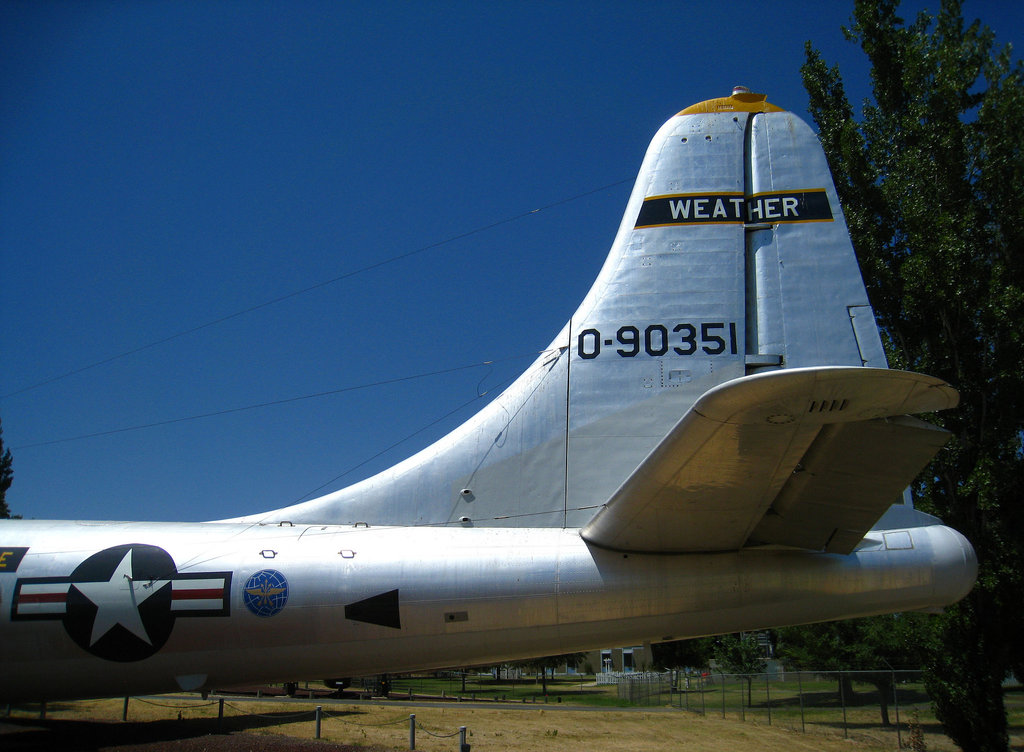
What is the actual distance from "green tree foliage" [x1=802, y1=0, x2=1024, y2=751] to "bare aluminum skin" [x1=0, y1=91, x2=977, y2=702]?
7399mm

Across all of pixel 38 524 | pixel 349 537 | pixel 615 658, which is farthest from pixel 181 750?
pixel 615 658

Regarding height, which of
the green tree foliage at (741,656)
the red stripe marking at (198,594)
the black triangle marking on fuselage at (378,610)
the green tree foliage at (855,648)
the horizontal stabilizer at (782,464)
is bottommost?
the green tree foliage at (741,656)

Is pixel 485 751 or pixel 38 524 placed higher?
pixel 38 524

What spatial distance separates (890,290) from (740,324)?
898cm

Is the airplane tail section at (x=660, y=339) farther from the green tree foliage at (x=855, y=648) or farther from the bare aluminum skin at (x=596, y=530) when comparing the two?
the green tree foliage at (x=855, y=648)

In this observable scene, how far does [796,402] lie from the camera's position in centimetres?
453

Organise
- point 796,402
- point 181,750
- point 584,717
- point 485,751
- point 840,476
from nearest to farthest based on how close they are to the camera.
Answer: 1. point 796,402
2. point 840,476
3. point 181,750
4. point 485,751
5. point 584,717

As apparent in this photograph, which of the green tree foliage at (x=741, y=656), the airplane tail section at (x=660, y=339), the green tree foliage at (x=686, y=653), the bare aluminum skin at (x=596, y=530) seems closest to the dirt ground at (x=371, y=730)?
Answer: the bare aluminum skin at (x=596, y=530)

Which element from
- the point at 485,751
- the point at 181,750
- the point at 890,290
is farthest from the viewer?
the point at 485,751

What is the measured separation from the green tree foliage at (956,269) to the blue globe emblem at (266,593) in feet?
38.1

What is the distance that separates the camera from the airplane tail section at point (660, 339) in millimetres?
7453

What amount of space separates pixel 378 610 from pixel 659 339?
12.7ft

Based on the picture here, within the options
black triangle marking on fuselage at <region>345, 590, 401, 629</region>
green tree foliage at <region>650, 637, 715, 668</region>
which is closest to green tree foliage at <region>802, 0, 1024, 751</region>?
black triangle marking on fuselage at <region>345, 590, 401, 629</region>

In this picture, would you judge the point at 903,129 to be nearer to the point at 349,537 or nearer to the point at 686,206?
the point at 686,206
